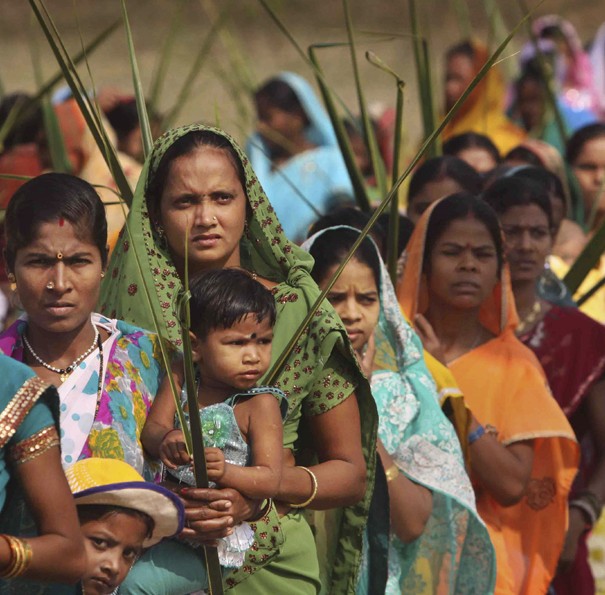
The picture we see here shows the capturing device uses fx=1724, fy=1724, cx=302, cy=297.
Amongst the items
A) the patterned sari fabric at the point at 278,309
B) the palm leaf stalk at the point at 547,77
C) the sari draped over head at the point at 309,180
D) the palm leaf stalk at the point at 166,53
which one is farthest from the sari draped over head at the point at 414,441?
the sari draped over head at the point at 309,180

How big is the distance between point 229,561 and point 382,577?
0.92m

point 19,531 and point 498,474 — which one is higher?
point 498,474

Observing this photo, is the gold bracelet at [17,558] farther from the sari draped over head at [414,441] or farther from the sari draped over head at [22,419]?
the sari draped over head at [414,441]

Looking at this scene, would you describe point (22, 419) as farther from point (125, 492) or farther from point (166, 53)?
point (166, 53)

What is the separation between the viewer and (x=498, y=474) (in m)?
4.84

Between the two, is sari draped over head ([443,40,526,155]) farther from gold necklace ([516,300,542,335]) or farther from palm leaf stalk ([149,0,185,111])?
gold necklace ([516,300,542,335])

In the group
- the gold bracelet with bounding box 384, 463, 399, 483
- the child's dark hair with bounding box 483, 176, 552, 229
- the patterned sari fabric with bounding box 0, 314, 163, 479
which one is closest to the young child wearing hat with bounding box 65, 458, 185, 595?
the patterned sari fabric with bounding box 0, 314, 163, 479

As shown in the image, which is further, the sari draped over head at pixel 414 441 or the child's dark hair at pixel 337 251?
the sari draped over head at pixel 414 441

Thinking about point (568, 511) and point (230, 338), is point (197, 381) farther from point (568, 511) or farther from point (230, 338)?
point (568, 511)

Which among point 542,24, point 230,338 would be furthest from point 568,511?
point 542,24

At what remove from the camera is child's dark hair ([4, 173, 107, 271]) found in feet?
11.6

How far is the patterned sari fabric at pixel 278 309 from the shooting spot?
385cm

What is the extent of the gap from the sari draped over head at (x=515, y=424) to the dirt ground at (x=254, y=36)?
8.81 m

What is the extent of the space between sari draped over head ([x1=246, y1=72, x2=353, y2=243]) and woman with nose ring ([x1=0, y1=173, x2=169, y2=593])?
455 centimetres
